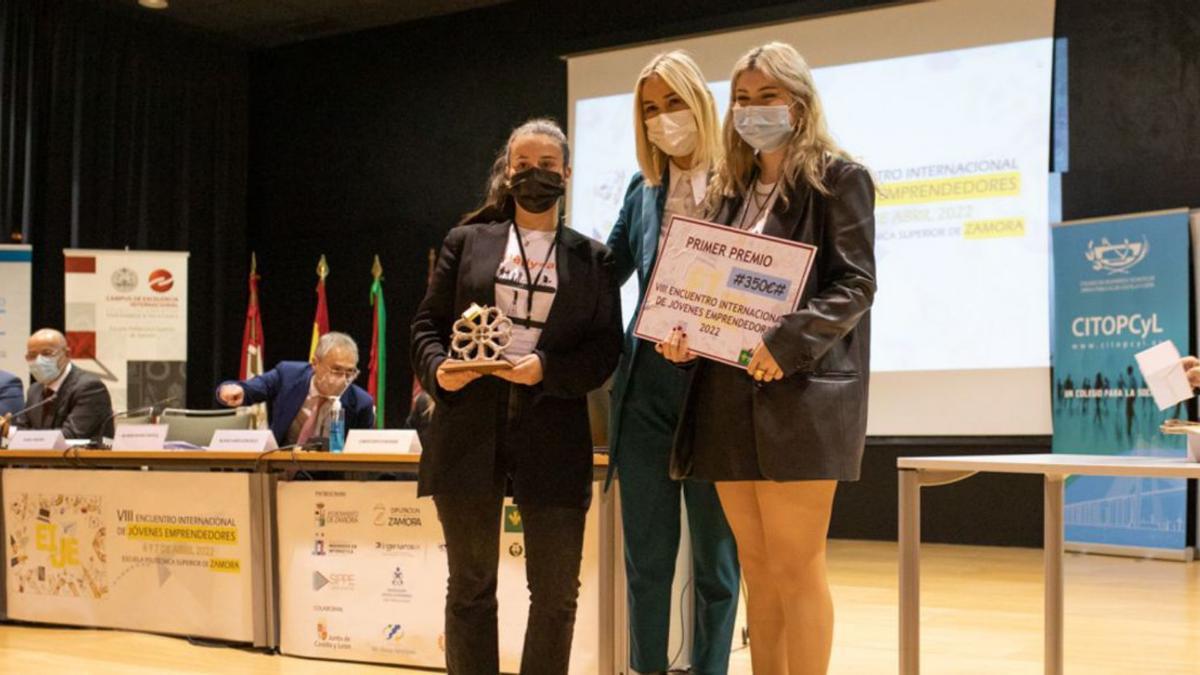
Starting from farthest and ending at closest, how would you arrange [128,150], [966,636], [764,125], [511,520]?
1. [128,150]
2. [966,636]
3. [511,520]
4. [764,125]

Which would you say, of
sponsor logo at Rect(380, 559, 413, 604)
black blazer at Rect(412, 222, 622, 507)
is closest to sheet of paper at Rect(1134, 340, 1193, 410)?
black blazer at Rect(412, 222, 622, 507)

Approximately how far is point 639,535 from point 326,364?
252cm

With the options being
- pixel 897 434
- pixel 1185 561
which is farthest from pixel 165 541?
pixel 1185 561

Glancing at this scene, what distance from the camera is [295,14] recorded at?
9.07m

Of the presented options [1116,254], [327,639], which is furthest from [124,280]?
[1116,254]

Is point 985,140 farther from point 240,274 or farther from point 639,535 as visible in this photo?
point 240,274

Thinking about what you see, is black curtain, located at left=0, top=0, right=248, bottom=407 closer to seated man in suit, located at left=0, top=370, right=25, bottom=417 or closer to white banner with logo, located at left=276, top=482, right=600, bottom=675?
seated man in suit, located at left=0, top=370, right=25, bottom=417

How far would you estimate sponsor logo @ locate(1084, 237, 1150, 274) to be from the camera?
6.17 m

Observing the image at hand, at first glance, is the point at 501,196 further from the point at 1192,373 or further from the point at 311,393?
the point at 311,393

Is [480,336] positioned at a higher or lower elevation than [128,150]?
lower

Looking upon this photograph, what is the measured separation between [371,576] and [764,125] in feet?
6.99

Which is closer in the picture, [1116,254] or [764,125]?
[764,125]

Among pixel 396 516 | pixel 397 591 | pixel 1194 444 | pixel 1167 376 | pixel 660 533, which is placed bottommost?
pixel 397 591

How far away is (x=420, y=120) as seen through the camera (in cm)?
902
